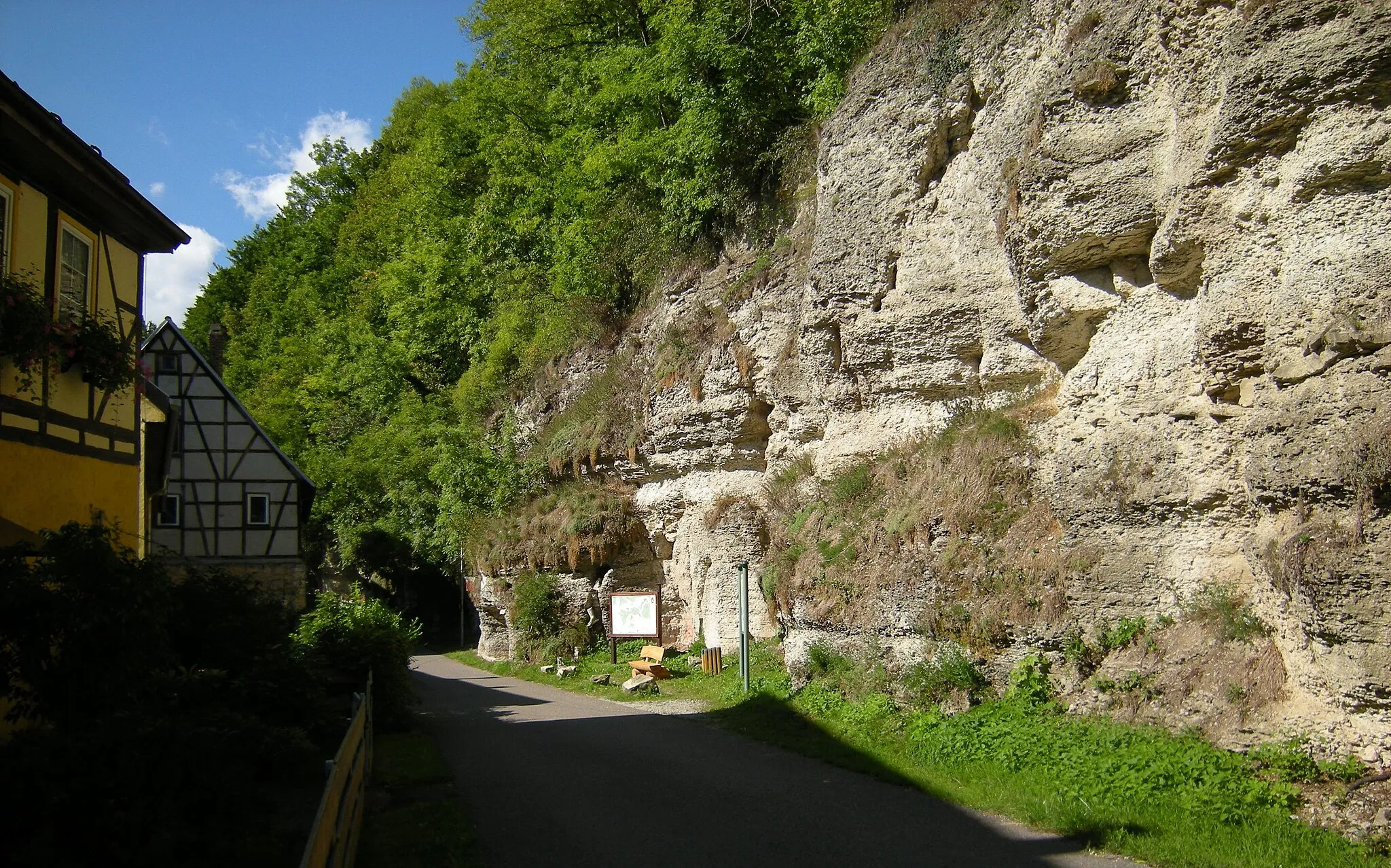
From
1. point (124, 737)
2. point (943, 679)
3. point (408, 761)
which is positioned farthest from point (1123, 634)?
point (124, 737)

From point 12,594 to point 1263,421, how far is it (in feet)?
32.2

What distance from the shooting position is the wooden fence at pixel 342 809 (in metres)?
4.64

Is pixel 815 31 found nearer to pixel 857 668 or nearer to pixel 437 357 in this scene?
pixel 857 668

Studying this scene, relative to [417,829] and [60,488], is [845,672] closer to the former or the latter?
[417,829]

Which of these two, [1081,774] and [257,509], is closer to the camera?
[1081,774]

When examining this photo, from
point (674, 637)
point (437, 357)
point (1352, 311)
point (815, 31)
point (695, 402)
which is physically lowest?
point (674, 637)

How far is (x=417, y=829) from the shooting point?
28.3ft

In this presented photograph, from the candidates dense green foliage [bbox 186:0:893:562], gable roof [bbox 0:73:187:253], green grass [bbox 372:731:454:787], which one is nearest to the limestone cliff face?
dense green foliage [bbox 186:0:893:562]

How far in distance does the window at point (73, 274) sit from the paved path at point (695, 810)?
21.9 feet

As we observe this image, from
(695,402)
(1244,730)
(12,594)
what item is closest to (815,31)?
(695,402)

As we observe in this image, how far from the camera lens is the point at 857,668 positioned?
12.8 m

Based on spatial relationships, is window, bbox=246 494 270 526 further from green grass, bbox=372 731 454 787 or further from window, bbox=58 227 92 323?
window, bbox=58 227 92 323

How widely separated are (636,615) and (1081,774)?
11593 millimetres

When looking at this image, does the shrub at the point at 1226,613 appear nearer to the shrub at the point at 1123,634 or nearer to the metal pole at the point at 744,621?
the shrub at the point at 1123,634
